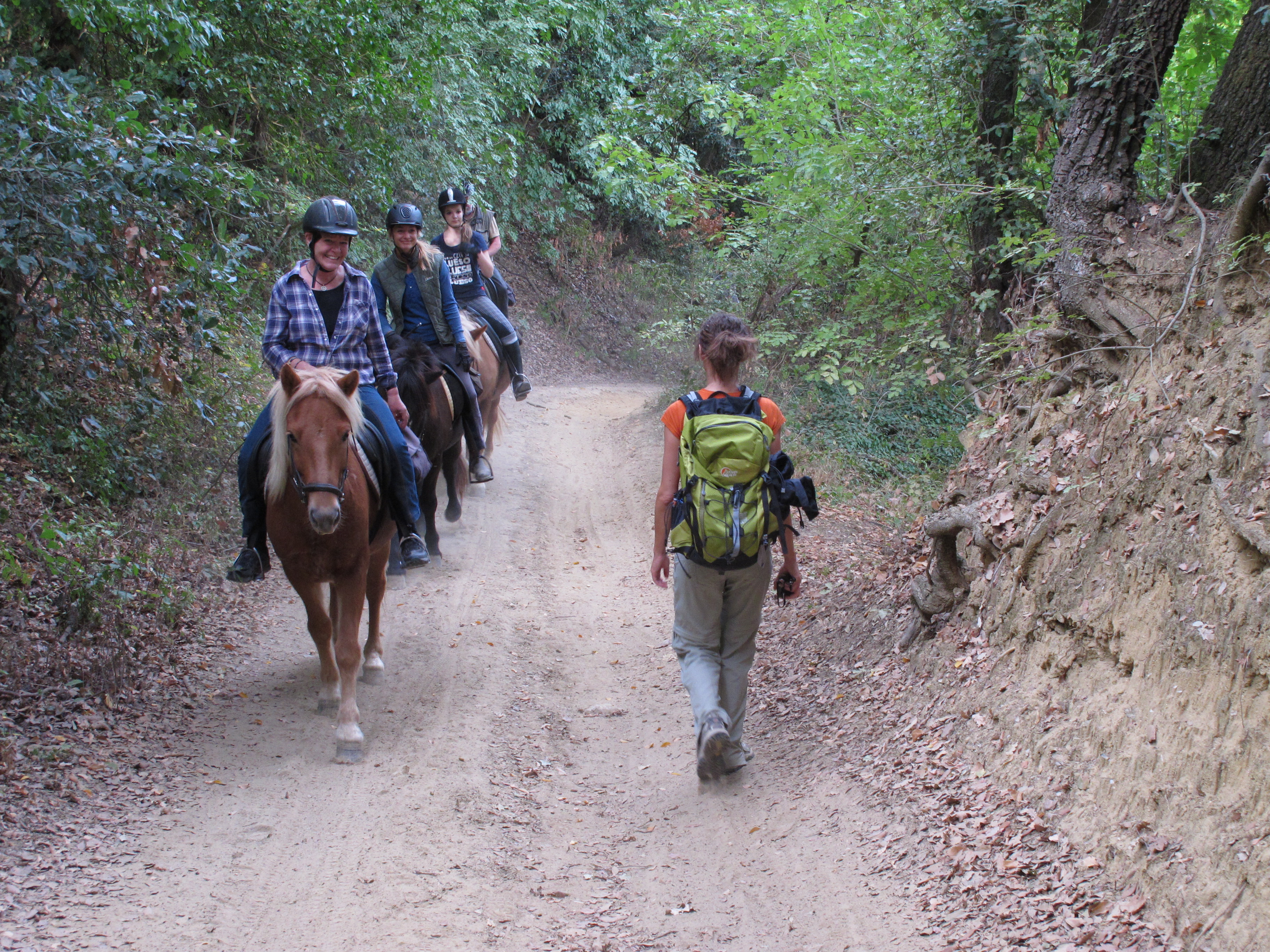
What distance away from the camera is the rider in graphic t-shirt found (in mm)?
10211

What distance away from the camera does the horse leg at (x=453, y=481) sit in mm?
9578

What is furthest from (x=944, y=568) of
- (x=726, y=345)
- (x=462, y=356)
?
(x=462, y=356)

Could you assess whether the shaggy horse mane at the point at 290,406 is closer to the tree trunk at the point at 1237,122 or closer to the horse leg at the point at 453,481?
the horse leg at the point at 453,481

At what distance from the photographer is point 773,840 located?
4.41 metres

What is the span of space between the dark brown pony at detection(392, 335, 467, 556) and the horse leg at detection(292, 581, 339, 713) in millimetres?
2150

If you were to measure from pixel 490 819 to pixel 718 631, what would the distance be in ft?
5.04

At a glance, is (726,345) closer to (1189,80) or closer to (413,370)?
(413,370)

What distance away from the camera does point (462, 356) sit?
8906 millimetres

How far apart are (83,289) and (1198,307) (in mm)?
7054

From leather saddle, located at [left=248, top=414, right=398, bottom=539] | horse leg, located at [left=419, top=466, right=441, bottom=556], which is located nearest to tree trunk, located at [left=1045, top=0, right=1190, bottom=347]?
leather saddle, located at [left=248, top=414, right=398, bottom=539]

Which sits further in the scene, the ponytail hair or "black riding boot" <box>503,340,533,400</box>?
"black riding boot" <box>503,340,533,400</box>

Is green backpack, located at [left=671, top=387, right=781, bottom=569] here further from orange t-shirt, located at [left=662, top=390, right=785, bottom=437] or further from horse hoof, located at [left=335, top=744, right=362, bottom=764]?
horse hoof, located at [left=335, top=744, right=362, bottom=764]

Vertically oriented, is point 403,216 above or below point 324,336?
above

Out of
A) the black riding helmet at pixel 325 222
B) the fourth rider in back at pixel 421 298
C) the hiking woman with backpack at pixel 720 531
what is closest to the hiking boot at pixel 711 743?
the hiking woman with backpack at pixel 720 531
